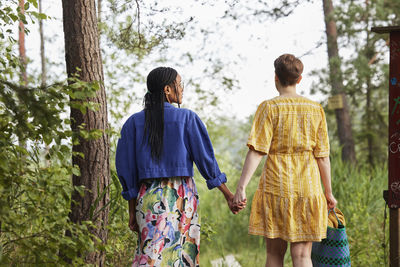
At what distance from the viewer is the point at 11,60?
2658 millimetres

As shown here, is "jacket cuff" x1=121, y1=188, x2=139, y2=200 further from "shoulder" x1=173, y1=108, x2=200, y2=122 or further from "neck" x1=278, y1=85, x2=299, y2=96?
"neck" x1=278, y1=85, x2=299, y2=96

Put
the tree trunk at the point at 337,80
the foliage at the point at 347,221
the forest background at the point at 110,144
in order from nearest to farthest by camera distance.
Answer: the forest background at the point at 110,144
the foliage at the point at 347,221
the tree trunk at the point at 337,80

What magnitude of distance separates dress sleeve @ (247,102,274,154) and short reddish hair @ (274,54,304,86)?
187 mm

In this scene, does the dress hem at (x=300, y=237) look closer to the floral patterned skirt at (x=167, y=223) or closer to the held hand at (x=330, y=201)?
the held hand at (x=330, y=201)

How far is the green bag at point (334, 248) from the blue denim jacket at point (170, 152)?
74 centimetres

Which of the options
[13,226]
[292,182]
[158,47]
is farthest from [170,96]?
[158,47]

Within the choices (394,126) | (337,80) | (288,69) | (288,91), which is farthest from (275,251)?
(337,80)

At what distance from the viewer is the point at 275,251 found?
264 centimetres

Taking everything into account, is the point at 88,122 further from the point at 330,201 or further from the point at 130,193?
the point at 330,201

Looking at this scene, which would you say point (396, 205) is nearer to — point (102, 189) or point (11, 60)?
point (102, 189)

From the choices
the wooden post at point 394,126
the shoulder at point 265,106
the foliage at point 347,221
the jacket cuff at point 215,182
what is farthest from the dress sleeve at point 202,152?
the foliage at point 347,221

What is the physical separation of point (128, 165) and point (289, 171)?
3.05 feet

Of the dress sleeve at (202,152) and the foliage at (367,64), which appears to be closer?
the dress sleeve at (202,152)

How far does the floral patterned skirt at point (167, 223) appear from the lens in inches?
96.6
